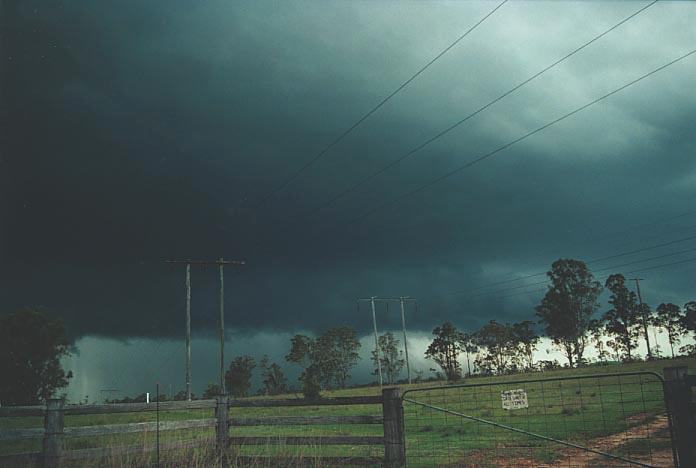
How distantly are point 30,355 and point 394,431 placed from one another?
61.5 meters

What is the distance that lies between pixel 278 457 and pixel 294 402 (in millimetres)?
1306

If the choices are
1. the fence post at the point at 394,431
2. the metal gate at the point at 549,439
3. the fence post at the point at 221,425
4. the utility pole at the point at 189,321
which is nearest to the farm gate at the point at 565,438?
the metal gate at the point at 549,439

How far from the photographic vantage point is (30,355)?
6022 centimetres

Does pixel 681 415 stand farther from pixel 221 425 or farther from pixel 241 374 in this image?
pixel 241 374

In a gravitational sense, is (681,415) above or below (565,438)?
above

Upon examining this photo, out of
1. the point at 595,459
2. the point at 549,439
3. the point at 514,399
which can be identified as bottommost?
the point at 595,459

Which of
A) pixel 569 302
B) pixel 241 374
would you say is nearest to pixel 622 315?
pixel 569 302

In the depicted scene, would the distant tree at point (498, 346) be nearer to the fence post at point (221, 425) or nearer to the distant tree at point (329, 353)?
the distant tree at point (329, 353)

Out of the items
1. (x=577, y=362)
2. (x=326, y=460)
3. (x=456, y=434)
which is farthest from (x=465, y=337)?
(x=326, y=460)

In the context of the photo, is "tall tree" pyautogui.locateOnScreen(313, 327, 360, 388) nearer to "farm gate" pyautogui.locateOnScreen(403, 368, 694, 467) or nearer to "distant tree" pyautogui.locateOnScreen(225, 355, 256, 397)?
"distant tree" pyautogui.locateOnScreen(225, 355, 256, 397)

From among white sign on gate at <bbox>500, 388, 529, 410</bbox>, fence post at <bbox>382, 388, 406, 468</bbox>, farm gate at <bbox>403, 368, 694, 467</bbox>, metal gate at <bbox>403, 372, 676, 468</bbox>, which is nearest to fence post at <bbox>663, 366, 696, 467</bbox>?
farm gate at <bbox>403, 368, 694, 467</bbox>

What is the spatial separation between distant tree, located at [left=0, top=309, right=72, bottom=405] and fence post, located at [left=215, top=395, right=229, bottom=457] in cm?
5513

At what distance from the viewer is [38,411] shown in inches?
420

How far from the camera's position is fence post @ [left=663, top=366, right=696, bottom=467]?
24.3 ft
